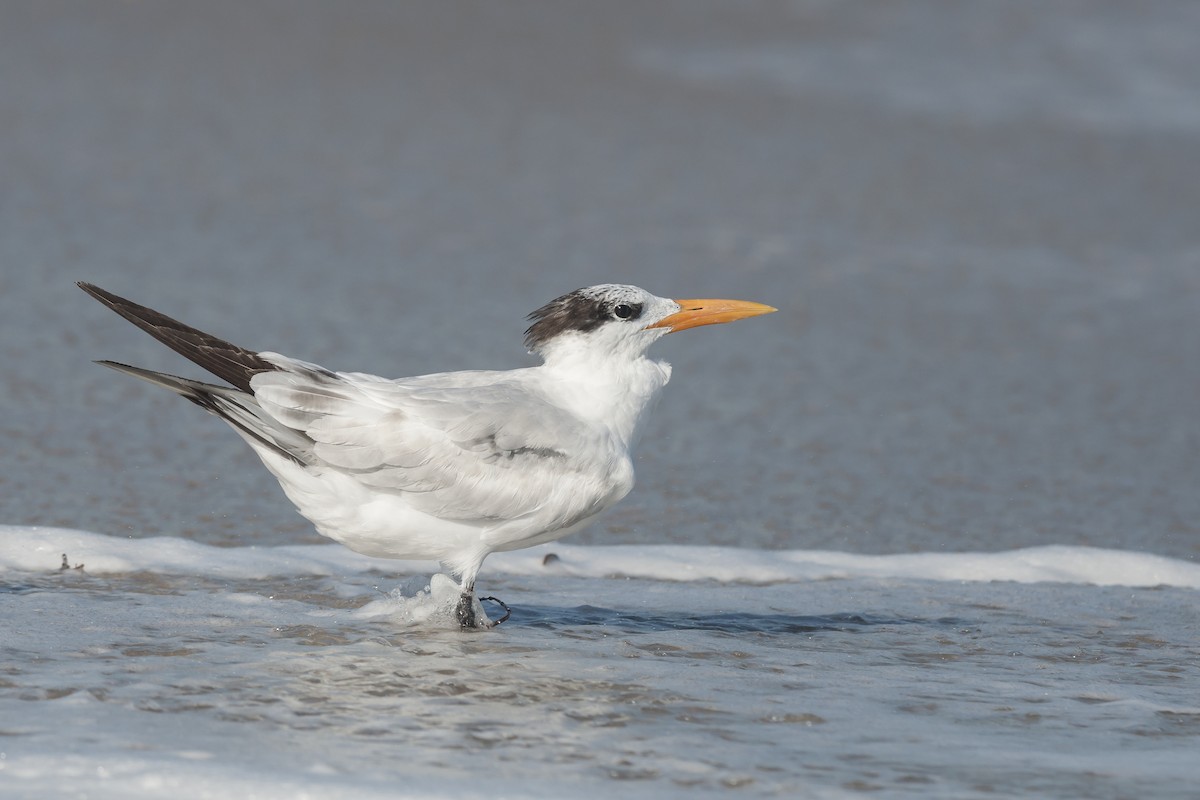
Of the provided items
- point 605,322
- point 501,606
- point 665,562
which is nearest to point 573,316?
point 605,322

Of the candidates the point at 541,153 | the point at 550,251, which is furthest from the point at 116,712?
the point at 541,153

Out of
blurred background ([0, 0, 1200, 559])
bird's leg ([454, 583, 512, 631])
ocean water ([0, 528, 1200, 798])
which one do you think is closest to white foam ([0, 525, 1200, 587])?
ocean water ([0, 528, 1200, 798])

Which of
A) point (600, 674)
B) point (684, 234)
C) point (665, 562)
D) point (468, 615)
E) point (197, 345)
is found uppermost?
point (684, 234)

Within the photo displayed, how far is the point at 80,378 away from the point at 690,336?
2.89 metres

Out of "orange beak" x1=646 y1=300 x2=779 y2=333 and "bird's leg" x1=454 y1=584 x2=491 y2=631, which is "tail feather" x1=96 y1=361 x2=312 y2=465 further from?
"orange beak" x1=646 y1=300 x2=779 y2=333

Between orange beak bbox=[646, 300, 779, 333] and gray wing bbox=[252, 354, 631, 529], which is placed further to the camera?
orange beak bbox=[646, 300, 779, 333]

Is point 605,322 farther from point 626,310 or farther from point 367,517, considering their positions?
point 367,517

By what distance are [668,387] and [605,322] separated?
230 cm

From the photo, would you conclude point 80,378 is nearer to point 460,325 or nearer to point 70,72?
point 460,325

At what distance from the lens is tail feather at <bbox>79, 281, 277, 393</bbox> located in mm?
4184

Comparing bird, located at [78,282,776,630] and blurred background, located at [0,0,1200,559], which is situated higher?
blurred background, located at [0,0,1200,559]

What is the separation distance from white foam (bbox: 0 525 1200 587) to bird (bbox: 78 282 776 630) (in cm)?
57

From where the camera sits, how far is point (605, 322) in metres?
4.75

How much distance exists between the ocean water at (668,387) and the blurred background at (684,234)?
0.03m
